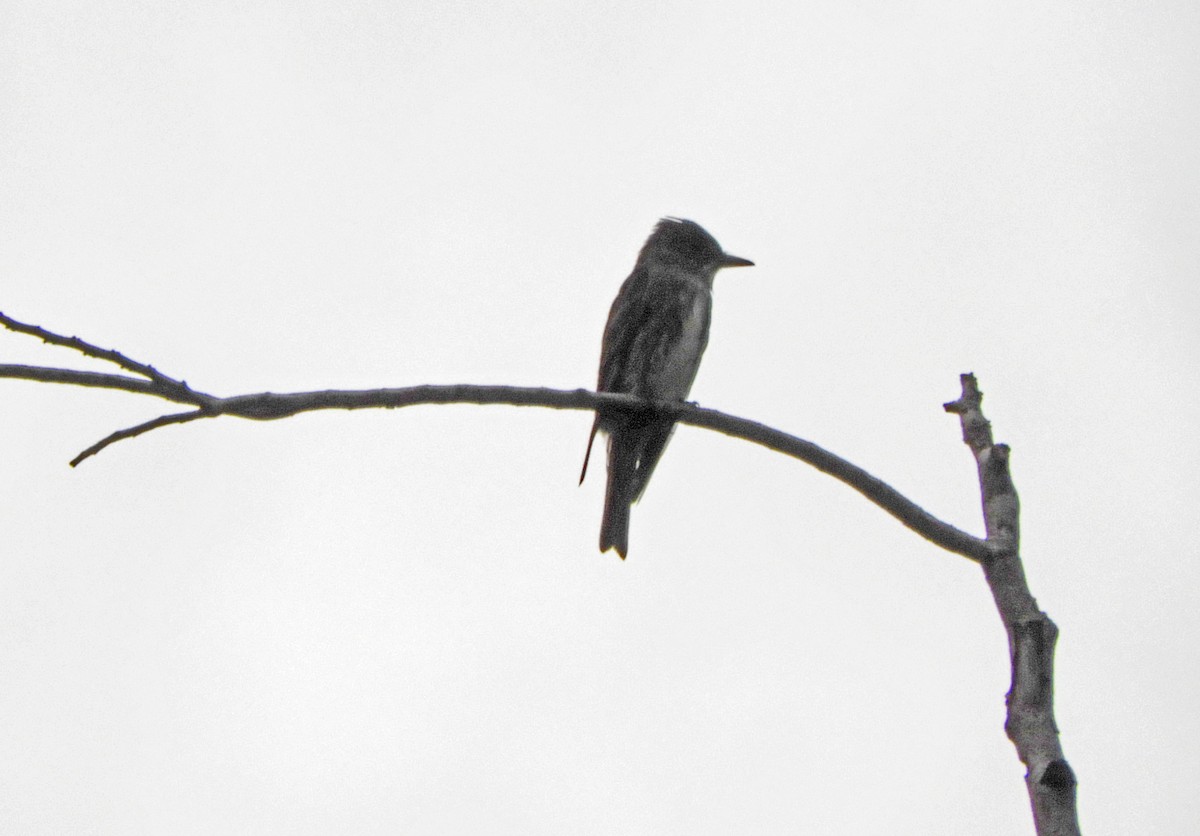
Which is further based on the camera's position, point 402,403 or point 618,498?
point 618,498

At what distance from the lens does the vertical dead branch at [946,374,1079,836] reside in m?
2.37

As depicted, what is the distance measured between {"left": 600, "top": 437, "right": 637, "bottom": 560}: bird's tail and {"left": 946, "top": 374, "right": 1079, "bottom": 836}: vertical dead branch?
9.69 ft

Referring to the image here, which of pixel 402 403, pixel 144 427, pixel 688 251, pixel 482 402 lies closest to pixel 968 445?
pixel 482 402

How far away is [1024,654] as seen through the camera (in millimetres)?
2613

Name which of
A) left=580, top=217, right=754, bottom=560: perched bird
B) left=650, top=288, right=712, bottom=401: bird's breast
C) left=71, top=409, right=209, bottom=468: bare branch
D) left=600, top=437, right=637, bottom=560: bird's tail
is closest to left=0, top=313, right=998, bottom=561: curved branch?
left=71, top=409, right=209, bottom=468: bare branch

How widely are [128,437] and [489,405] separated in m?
0.82

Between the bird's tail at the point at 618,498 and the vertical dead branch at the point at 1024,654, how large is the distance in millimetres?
2955

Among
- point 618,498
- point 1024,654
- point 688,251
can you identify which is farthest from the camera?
point 688,251

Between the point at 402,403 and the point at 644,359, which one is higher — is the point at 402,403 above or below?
below

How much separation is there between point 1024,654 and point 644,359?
403cm

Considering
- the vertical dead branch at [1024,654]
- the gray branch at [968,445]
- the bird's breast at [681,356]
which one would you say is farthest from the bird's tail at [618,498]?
the vertical dead branch at [1024,654]

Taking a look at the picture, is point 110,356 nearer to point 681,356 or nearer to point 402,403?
point 402,403

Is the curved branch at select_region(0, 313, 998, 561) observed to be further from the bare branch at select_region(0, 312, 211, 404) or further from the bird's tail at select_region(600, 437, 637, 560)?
the bird's tail at select_region(600, 437, 637, 560)

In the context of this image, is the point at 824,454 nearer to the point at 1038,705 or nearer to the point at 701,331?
the point at 1038,705
